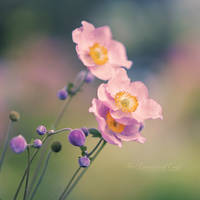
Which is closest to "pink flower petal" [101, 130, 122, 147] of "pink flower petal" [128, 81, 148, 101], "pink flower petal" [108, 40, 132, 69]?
"pink flower petal" [128, 81, 148, 101]

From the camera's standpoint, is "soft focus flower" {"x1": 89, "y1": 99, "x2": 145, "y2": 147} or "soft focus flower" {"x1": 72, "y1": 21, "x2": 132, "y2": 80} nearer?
"soft focus flower" {"x1": 89, "y1": 99, "x2": 145, "y2": 147}

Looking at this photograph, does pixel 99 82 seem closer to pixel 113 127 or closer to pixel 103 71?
pixel 103 71

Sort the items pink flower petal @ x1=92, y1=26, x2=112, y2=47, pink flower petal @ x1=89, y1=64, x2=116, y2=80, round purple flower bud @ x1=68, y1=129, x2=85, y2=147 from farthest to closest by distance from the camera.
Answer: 1. pink flower petal @ x1=92, y1=26, x2=112, y2=47
2. pink flower petal @ x1=89, y1=64, x2=116, y2=80
3. round purple flower bud @ x1=68, y1=129, x2=85, y2=147

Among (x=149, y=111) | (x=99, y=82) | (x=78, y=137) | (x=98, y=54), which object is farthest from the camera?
(x=99, y=82)

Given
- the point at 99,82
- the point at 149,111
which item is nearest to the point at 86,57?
the point at 149,111

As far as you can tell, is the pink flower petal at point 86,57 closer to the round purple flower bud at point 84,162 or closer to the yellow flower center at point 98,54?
the yellow flower center at point 98,54

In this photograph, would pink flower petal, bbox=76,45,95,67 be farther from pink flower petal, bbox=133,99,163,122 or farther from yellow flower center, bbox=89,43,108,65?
pink flower petal, bbox=133,99,163,122

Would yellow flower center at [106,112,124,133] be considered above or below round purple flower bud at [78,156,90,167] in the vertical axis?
above
